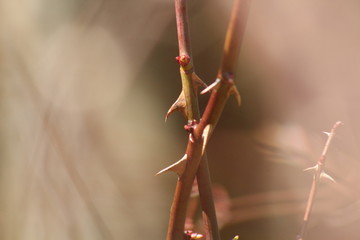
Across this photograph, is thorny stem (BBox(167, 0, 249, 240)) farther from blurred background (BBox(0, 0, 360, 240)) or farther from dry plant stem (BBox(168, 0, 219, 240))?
blurred background (BBox(0, 0, 360, 240))

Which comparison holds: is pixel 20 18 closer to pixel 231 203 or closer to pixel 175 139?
pixel 175 139

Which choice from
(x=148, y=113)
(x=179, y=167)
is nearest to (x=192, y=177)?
(x=179, y=167)

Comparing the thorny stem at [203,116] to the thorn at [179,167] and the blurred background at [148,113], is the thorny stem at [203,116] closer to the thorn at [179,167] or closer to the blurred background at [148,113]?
the thorn at [179,167]

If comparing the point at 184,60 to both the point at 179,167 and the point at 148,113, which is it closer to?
the point at 179,167

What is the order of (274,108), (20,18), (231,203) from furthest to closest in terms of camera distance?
(20,18) → (274,108) → (231,203)

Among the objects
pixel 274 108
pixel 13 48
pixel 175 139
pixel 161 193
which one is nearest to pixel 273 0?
pixel 274 108

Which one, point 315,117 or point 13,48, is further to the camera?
point 13,48

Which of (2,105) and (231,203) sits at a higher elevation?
(2,105)
